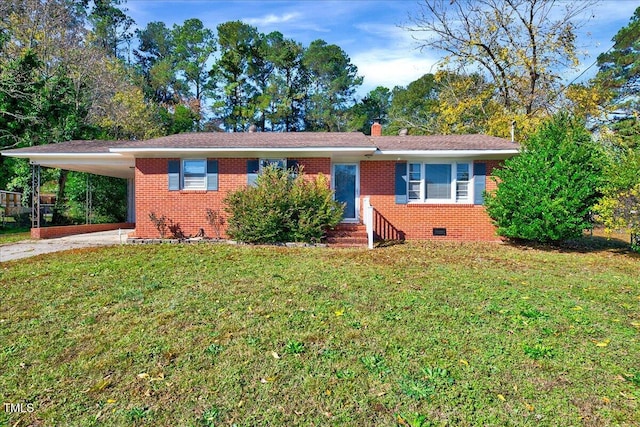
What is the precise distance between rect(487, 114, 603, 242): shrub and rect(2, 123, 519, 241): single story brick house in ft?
4.64

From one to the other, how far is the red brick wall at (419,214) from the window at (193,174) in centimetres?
465

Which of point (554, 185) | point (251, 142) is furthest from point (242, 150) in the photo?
point (554, 185)

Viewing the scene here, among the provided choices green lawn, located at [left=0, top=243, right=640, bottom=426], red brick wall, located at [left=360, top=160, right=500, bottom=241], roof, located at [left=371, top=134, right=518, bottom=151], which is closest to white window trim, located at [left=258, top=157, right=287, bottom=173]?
red brick wall, located at [left=360, top=160, right=500, bottom=241]

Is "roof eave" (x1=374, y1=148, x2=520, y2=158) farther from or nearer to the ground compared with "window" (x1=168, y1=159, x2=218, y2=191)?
farther from the ground

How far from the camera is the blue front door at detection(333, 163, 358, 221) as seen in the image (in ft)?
39.0

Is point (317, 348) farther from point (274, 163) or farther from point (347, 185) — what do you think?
point (347, 185)

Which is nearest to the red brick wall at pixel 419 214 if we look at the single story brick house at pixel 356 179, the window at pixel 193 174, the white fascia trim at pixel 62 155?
the single story brick house at pixel 356 179

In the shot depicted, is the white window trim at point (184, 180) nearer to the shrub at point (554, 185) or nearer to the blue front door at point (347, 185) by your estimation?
the blue front door at point (347, 185)

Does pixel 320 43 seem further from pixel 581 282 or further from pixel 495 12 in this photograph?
pixel 581 282

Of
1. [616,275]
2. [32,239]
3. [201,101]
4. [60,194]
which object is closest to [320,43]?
[201,101]

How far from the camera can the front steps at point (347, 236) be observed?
10.4 meters

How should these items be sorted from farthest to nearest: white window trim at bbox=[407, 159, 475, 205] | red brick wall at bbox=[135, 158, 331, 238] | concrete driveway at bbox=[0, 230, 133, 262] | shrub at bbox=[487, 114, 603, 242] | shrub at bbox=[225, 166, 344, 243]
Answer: white window trim at bbox=[407, 159, 475, 205] → red brick wall at bbox=[135, 158, 331, 238] → shrub at bbox=[225, 166, 344, 243] → shrub at bbox=[487, 114, 603, 242] → concrete driveway at bbox=[0, 230, 133, 262]

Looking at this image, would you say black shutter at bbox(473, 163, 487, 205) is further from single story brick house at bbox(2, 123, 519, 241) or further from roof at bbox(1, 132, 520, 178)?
roof at bbox(1, 132, 520, 178)

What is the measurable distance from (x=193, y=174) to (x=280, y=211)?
3400mm
